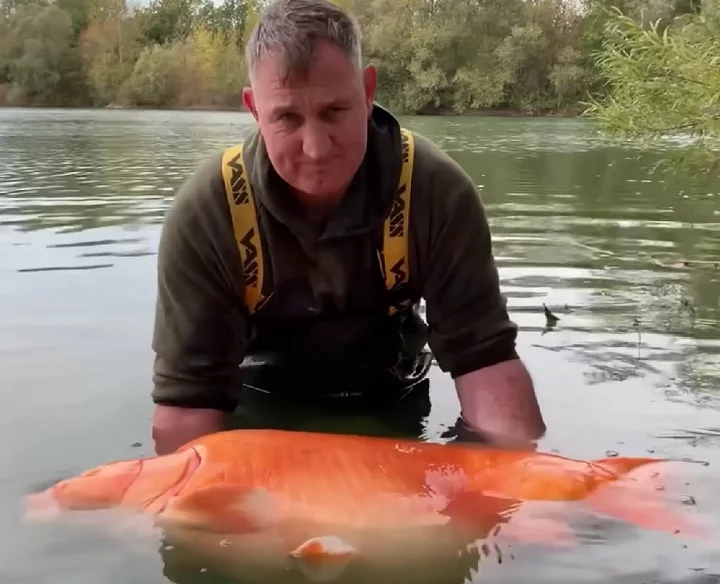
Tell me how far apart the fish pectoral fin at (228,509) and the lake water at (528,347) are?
4.9 inches

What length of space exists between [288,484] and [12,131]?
75.9 ft

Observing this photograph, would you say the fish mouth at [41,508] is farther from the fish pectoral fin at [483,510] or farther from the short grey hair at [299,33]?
the short grey hair at [299,33]

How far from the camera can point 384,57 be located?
139 feet

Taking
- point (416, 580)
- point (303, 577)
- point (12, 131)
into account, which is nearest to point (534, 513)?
point (416, 580)

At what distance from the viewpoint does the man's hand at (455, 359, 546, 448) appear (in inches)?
116

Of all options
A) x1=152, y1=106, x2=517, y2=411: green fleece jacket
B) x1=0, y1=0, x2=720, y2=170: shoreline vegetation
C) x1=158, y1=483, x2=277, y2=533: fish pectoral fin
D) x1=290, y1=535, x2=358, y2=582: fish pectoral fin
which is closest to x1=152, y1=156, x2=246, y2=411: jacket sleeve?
x1=152, y1=106, x2=517, y2=411: green fleece jacket

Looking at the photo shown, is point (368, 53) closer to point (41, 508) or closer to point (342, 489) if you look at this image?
point (41, 508)

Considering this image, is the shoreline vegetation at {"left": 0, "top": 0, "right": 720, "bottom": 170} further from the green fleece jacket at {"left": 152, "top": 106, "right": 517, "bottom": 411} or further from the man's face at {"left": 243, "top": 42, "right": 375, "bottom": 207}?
the man's face at {"left": 243, "top": 42, "right": 375, "bottom": 207}

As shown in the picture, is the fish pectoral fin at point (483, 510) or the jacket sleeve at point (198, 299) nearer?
the fish pectoral fin at point (483, 510)

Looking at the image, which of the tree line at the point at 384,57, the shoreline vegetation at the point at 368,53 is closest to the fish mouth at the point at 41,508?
the shoreline vegetation at the point at 368,53

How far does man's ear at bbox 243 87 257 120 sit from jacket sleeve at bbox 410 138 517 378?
1.65 feet

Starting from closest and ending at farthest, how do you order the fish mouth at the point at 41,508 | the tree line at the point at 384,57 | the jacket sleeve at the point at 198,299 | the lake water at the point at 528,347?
the lake water at the point at 528,347 → the fish mouth at the point at 41,508 → the jacket sleeve at the point at 198,299 → the tree line at the point at 384,57

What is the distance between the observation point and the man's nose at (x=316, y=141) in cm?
256

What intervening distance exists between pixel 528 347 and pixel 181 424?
1.77 metres
